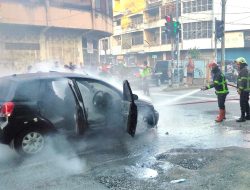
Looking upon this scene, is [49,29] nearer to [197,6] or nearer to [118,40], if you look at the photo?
[197,6]

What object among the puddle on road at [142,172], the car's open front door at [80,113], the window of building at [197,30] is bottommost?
the puddle on road at [142,172]

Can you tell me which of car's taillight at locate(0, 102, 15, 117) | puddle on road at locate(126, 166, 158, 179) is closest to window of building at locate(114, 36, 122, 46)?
car's taillight at locate(0, 102, 15, 117)

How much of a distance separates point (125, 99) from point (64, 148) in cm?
139

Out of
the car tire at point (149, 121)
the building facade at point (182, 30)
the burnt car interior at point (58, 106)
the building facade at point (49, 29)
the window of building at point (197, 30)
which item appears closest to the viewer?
the burnt car interior at point (58, 106)

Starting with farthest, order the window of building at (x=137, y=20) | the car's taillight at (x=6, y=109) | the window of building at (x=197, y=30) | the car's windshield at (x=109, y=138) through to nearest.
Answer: the window of building at (x=137, y=20), the window of building at (x=197, y=30), the car's taillight at (x=6, y=109), the car's windshield at (x=109, y=138)

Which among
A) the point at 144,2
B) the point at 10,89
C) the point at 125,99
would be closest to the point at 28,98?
the point at 10,89

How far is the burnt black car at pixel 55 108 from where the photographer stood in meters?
5.81

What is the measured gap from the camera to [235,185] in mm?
4621

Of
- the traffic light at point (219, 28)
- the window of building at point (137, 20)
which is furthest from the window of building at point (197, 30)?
the traffic light at point (219, 28)

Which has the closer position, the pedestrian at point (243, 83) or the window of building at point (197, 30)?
the pedestrian at point (243, 83)

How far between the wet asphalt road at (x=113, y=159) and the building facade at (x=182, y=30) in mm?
28038

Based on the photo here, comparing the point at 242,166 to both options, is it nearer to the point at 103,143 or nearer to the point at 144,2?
the point at 103,143

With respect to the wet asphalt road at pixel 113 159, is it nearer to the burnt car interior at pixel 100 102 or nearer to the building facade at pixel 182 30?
the burnt car interior at pixel 100 102

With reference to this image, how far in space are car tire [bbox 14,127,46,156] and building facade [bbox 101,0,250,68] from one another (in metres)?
30.3
